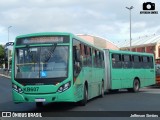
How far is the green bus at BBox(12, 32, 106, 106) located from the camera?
548 inches

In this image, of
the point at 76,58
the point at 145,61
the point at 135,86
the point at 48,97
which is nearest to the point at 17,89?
A: the point at 48,97

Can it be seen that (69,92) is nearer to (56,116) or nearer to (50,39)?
(56,116)

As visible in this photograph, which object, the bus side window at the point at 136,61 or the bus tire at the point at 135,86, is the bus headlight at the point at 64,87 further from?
the bus tire at the point at 135,86

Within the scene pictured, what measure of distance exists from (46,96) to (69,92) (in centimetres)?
82

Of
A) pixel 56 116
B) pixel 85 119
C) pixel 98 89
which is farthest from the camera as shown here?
pixel 98 89

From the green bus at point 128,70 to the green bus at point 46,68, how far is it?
8632mm

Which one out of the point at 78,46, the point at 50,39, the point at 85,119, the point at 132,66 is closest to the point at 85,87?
the point at 78,46

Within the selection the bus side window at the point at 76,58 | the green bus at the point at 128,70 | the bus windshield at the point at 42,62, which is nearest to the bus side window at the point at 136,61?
the green bus at the point at 128,70

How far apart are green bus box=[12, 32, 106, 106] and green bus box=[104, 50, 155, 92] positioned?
863 centimetres

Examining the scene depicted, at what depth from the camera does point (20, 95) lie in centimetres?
1415

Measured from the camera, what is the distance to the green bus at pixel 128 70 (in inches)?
947

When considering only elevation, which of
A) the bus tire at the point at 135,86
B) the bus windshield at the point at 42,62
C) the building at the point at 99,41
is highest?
the building at the point at 99,41

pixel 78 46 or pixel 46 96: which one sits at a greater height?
pixel 78 46

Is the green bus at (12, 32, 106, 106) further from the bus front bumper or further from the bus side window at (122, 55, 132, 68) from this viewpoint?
the bus side window at (122, 55, 132, 68)
